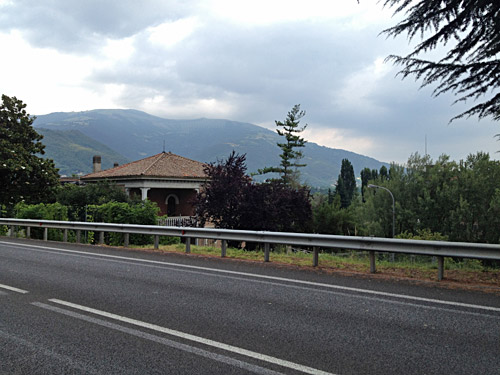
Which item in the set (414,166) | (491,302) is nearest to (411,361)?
(491,302)

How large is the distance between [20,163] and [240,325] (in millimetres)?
29774

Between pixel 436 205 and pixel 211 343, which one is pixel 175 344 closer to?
pixel 211 343

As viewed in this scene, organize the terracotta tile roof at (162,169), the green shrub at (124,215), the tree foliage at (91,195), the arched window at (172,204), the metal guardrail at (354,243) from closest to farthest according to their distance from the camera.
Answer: the metal guardrail at (354,243) → the green shrub at (124,215) → the tree foliage at (91,195) → the terracotta tile roof at (162,169) → the arched window at (172,204)

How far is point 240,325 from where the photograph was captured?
5414mm

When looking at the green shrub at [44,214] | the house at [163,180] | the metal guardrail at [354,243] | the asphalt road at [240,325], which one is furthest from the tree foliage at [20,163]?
the asphalt road at [240,325]

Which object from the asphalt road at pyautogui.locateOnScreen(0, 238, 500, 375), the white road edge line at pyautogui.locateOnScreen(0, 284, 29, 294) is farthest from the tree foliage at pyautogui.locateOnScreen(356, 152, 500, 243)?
the white road edge line at pyautogui.locateOnScreen(0, 284, 29, 294)

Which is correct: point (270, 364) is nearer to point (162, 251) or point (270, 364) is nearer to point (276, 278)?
point (276, 278)

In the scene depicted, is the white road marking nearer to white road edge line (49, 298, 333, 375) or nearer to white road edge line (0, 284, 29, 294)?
white road edge line (49, 298, 333, 375)

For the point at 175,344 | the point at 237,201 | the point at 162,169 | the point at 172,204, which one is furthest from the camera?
the point at 172,204

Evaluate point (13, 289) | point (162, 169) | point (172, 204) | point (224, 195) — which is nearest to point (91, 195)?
point (162, 169)

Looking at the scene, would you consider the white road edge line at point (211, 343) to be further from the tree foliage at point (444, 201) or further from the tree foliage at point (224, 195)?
the tree foliage at point (444, 201)

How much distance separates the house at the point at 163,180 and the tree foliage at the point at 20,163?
721cm

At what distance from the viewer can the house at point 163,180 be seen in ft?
126

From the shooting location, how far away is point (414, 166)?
58.1 metres
